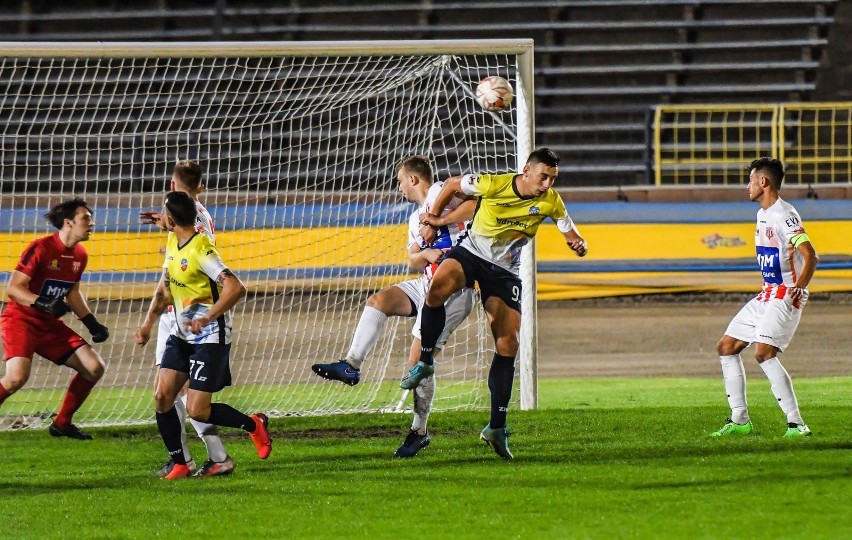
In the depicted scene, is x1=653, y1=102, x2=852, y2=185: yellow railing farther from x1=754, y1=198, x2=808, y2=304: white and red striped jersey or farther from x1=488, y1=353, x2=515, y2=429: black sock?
x1=488, y1=353, x2=515, y2=429: black sock

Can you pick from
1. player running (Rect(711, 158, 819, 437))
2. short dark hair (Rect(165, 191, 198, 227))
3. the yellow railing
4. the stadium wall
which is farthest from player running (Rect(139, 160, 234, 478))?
the yellow railing

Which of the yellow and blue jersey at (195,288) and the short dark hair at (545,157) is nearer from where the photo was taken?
the yellow and blue jersey at (195,288)

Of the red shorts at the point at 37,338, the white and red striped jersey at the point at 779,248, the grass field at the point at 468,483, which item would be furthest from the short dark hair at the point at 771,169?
the red shorts at the point at 37,338

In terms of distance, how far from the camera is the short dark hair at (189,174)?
675 centimetres

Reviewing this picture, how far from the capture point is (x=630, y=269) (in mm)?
15016

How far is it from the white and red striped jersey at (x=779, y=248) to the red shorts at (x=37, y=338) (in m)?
4.46

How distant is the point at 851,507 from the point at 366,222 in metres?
6.97

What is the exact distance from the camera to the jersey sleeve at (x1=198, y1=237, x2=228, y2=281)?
6008mm

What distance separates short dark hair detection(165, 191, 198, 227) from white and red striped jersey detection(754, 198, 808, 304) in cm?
324

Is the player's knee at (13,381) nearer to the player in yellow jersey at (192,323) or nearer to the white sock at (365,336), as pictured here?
the player in yellow jersey at (192,323)

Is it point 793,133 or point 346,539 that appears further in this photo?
point 793,133

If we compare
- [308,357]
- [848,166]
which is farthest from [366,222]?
[848,166]

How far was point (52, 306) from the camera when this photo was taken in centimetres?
757

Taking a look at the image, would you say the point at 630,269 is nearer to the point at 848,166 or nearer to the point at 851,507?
the point at 848,166
